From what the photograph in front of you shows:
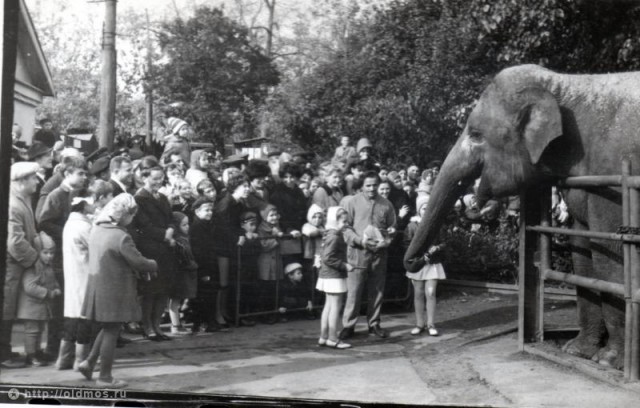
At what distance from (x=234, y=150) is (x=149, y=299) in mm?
1192

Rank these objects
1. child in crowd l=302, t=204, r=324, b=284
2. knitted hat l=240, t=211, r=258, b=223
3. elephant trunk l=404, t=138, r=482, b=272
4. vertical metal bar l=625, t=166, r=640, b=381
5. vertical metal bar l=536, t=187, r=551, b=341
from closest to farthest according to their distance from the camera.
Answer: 1. vertical metal bar l=625, t=166, r=640, b=381
2. vertical metal bar l=536, t=187, r=551, b=341
3. elephant trunk l=404, t=138, r=482, b=272
4. knitted hat l=240, t=211, r=258, b=223
5. child in crowd l=302, t=204, r=324, b=284

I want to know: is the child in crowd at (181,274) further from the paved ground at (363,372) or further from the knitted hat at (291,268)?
the knitted hat at (291,268)

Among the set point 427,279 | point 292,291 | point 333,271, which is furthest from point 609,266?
point 292,291

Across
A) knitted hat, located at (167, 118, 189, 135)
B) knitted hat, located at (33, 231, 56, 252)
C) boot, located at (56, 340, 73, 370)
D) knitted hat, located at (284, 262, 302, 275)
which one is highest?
knitted hat, located at (167, 118, 189, 135)

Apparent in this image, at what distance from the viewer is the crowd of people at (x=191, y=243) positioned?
4379mm

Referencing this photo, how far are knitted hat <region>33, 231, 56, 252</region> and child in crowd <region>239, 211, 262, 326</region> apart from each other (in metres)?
1.85

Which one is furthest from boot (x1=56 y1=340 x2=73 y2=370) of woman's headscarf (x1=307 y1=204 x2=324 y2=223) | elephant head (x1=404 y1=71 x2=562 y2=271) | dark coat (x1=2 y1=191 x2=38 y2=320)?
woman's headscarf (x1=307 y1=204 x2=324 y2=223)

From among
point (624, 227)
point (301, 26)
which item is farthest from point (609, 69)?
point (301, 26)

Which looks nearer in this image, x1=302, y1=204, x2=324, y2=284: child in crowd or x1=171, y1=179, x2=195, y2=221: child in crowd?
x1=171, y1=179, x2=195, y2=221: child in crowd

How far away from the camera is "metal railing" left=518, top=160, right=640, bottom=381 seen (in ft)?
12.6

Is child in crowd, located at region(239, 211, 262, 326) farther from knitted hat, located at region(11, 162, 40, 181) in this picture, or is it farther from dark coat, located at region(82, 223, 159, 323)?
knitted hat, located at region(11, 162, 40, 181)

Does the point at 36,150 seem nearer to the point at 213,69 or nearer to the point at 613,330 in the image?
the point at 213,69

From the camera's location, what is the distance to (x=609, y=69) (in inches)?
210

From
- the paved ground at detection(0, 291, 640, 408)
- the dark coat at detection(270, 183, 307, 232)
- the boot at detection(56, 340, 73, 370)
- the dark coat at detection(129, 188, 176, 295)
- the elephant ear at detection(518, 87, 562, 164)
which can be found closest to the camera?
the paved ground at detection(0, 291, 640, 408)
